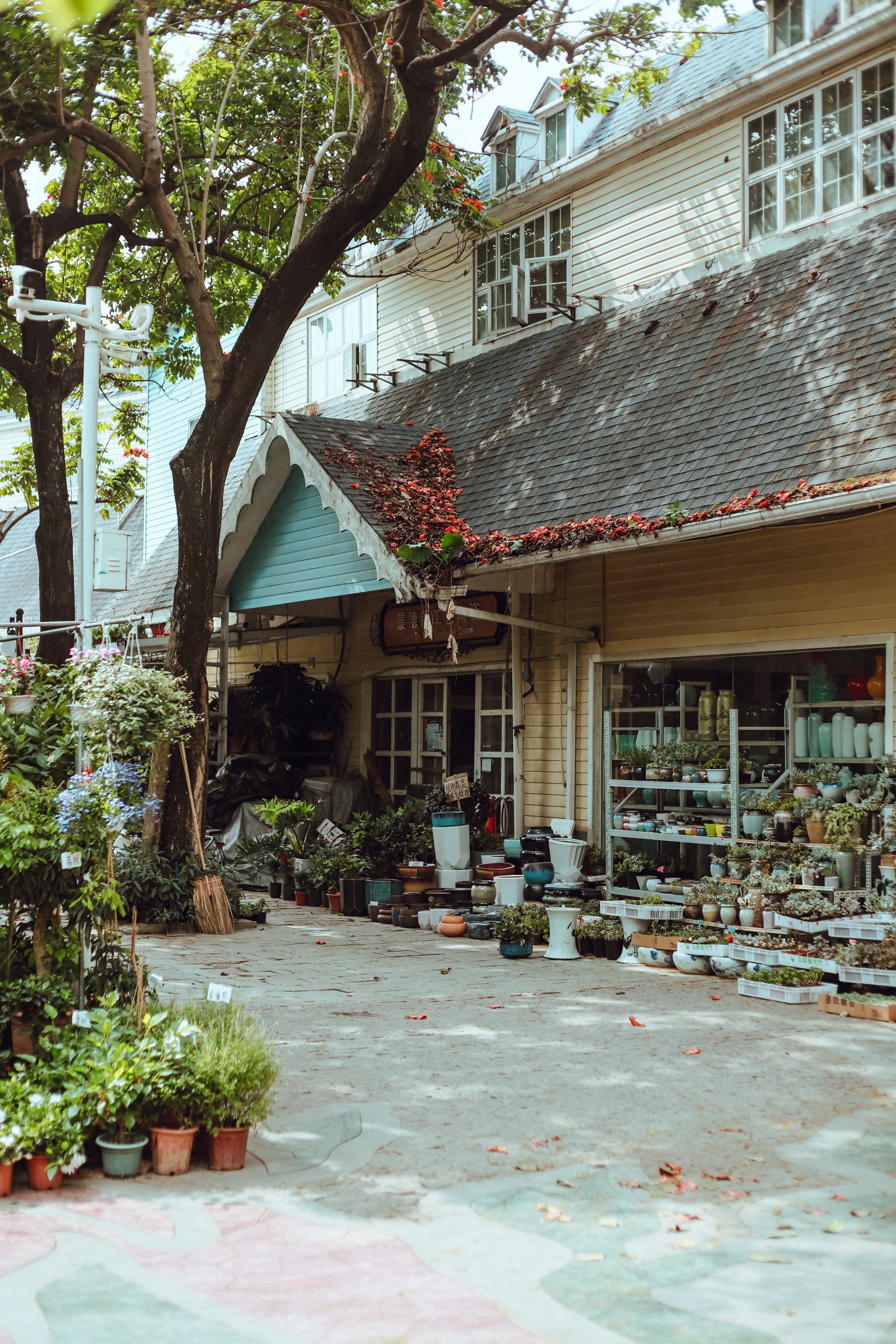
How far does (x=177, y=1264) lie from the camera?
13.8 feet

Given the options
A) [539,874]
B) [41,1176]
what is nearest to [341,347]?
[539,874]

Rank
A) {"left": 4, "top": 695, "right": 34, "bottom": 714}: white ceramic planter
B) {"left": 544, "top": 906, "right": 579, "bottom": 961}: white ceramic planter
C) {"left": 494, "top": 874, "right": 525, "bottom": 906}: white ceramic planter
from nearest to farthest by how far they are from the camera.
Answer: {"left": 4, "top": 695, "right": 34, "bottom": 714}: white ceramic planter → {"left": 544, "top": 906, "right": 579, "bottom": 961}: white ceramic planter → {"left": 494, "top": 874, "right": 525, "bottom": 906}: white ceramic planter

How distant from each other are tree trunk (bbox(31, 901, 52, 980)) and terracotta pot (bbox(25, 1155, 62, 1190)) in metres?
1.20

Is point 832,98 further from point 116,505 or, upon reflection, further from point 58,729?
point 116,505

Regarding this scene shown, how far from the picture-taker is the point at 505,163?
53.2ft

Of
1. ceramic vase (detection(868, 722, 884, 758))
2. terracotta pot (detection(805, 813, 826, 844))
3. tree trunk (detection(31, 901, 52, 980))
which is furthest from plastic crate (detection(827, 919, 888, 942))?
tree trunk (detection(31, 901, 52, 980))

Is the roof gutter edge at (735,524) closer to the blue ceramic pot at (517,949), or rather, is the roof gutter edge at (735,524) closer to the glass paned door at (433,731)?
the blue ceramic pot at (517,949)

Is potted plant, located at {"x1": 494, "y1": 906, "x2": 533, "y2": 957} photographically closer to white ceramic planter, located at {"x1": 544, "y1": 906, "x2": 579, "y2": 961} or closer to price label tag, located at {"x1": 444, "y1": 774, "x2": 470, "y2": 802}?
white ceramic planter, located at {"x1": 544, "y1": 906, "x2": 579, "y2": 961}

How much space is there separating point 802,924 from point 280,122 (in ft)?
36.1

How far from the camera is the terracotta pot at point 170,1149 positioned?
5074mm

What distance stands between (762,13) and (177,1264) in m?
13.3

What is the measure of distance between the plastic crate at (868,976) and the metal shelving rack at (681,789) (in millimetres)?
1649

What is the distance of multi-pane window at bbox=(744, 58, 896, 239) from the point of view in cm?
1118

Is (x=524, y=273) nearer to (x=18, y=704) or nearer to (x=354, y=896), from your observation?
(x=354, y=896)
